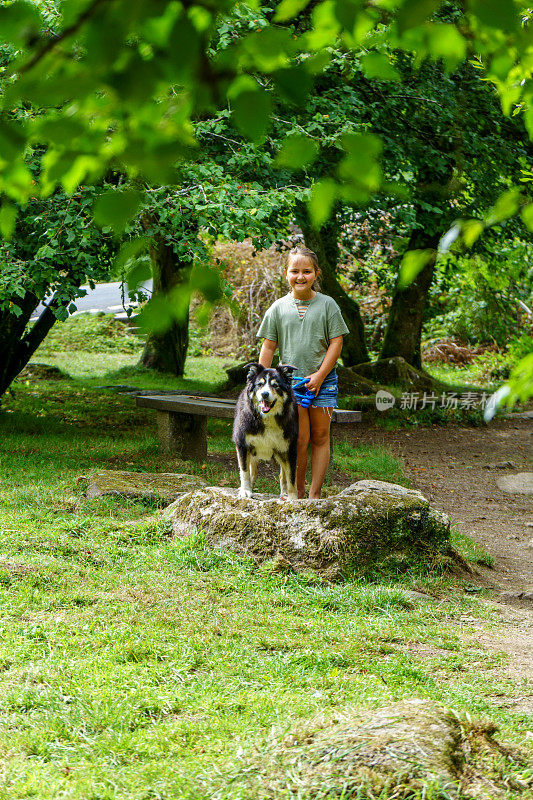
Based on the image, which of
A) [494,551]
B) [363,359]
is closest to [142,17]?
[494,551]

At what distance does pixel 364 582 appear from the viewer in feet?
18.6

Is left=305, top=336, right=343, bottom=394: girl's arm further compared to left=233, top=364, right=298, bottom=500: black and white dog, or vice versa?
left=305, top=336, right=343, bottom=394: girl's arm

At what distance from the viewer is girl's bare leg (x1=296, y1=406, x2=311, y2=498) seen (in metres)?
6.65

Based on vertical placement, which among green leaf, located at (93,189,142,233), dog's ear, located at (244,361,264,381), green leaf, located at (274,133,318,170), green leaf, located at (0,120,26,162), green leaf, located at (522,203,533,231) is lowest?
dog's ear, located at (244,361,264,381)

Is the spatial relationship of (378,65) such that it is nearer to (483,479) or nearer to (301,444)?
(301,444)

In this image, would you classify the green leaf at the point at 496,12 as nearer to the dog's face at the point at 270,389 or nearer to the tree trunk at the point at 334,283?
the dog's face at the point at 270,389

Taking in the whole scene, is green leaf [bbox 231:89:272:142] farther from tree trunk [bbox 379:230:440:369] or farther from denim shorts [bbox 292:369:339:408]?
tree trunk [bbox 379:230:440:369]

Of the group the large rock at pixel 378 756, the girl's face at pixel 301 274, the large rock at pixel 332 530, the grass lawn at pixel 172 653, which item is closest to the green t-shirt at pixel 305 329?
the girl's face at pixel 301 274

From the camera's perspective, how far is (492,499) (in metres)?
9.55

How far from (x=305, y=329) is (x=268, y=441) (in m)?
0.94

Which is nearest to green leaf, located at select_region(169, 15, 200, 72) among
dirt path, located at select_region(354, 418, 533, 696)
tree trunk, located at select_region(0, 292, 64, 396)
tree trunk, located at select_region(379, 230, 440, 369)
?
dirt path, located at select_region(354, 418, 533, 696)

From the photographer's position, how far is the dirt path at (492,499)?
16.2 ft

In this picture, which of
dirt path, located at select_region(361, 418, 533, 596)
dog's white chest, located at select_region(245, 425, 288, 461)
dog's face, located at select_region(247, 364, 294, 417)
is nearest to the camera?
dog's face, located at select_region(247, 364, 294, 417)

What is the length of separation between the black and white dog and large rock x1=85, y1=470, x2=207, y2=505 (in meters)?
1.21
